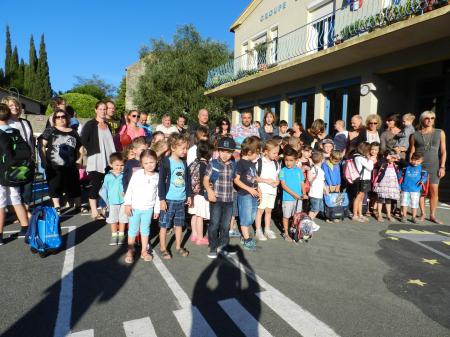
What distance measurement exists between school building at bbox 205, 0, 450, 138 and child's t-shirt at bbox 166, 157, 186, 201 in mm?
7265

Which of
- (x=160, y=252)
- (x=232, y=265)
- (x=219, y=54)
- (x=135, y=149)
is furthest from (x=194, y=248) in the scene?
(x=219, y=54)

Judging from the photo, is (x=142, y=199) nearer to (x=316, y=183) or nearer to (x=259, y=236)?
(x=259, y=236)

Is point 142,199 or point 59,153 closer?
point 142,199

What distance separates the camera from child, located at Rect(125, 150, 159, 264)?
13.2 ft

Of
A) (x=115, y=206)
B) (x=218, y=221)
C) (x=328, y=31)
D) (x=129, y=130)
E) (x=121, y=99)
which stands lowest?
(x=218, y=221)

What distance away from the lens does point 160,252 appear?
171 inches

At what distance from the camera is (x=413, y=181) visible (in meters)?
6.15

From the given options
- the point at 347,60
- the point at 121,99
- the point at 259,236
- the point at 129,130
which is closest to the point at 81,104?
the point at 121,99

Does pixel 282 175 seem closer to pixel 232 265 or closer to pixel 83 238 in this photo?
pixel 232 265

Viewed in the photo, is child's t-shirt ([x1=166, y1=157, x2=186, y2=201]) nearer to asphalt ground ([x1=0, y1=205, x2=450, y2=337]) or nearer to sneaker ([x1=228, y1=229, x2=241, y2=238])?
asphalt ground ([x1=0, y1=205, x2=450, y2=337])

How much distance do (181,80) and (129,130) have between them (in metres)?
18.9

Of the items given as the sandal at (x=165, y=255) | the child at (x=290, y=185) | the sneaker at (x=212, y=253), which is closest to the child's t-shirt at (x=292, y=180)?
the child at (x=290, y=185)

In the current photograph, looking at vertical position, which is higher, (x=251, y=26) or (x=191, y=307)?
(x=251, y=26)

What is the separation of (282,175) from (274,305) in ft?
8.12
